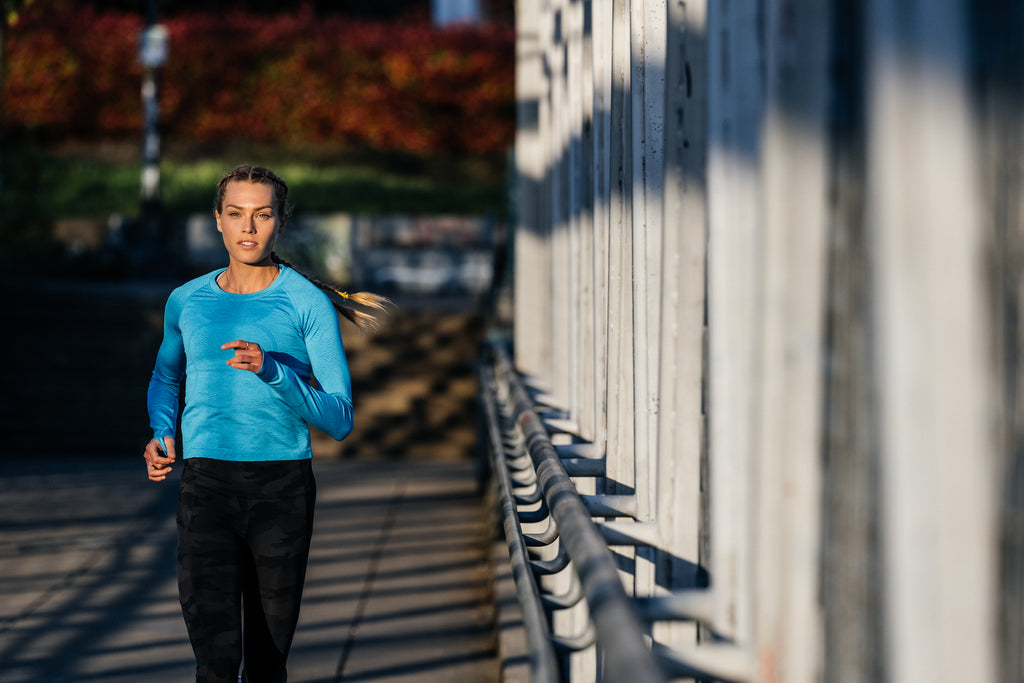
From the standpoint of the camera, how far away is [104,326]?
46.2 ft

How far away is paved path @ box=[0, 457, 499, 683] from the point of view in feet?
17.5

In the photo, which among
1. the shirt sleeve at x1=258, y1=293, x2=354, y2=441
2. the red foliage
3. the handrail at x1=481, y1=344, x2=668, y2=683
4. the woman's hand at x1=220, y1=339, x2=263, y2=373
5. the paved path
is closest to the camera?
the handrail at x1=481, y1=344, x2=668, y2=683

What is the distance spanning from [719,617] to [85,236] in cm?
2091

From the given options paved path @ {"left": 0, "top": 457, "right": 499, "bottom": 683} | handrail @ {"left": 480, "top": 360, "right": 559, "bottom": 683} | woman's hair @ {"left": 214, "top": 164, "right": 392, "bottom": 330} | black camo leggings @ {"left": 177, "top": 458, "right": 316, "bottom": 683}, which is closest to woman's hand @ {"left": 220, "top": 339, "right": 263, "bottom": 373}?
black camo leggings @ {"left": 177, "top": 458, "right": 316, "bottom": 683}

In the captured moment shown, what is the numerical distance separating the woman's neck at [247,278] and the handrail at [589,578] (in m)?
0.88

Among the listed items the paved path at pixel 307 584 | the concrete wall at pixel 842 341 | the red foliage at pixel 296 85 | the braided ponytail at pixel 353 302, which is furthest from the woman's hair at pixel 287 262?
the red foliage at pixel 296 85

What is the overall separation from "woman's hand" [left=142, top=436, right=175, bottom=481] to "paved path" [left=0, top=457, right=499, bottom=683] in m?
1.87

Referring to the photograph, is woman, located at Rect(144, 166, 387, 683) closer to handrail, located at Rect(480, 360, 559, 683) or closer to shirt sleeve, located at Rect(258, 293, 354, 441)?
shirt sleeve, located at Rect(258, 293, 354, 441)

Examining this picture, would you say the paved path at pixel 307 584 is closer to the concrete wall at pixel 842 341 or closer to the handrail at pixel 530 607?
the handrail at pixel 530 607

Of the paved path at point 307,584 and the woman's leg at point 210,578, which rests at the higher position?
the woman's leg at point 210,578

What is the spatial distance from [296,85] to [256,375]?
24.8 meters

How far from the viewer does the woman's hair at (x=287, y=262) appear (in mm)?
3457

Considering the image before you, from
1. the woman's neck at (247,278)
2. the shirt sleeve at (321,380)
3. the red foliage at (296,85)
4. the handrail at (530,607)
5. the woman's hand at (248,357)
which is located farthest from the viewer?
the red foliage at (296,85)

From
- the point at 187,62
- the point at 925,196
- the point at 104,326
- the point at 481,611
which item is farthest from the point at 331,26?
the point at 925,196
